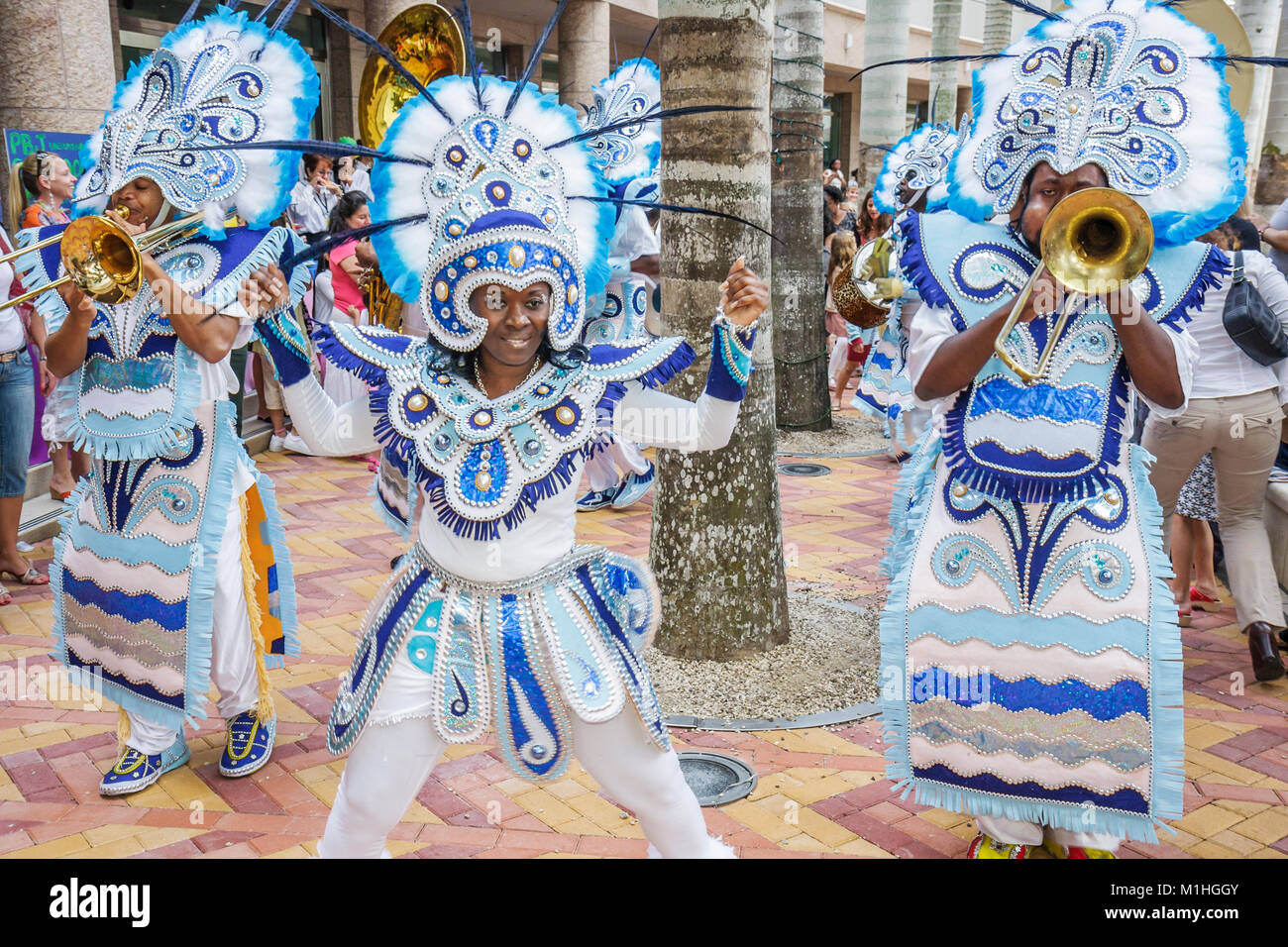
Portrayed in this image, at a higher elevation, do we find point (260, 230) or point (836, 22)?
point (836, 22)

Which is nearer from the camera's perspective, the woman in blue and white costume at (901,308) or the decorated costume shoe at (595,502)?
the woman in blue and white costume at (901,308)

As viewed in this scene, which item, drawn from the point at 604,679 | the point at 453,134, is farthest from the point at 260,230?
the point at 604,679

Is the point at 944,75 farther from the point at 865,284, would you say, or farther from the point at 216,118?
the point at 216,118

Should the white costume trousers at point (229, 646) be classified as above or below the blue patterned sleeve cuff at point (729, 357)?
below

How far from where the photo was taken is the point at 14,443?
241 inches

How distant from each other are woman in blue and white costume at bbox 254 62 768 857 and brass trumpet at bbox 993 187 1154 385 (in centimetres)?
69

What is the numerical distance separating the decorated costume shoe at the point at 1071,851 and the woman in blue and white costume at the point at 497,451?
1.05m

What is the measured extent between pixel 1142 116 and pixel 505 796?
2.82m

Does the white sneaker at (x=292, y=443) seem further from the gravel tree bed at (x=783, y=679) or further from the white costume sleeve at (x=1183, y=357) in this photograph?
the white costume sleeve at (x=1183, y=357)

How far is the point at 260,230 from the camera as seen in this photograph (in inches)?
155

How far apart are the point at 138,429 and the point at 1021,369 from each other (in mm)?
2743

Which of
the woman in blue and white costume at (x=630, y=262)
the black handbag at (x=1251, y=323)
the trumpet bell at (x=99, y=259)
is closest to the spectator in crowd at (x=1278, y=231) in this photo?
the black handbag at (x=1251, y=323)

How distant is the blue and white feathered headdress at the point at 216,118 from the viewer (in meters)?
3.81
